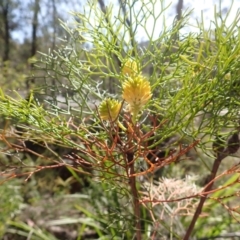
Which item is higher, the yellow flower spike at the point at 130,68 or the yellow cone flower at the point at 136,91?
the yellow flower spike at the point at 130,68

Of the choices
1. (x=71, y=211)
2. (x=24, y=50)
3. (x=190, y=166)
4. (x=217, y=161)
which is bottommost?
(x=71, y=211)

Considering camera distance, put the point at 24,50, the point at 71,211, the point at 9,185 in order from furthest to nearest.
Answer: the point at 24,50, the point at 71,211, the point at 9,185

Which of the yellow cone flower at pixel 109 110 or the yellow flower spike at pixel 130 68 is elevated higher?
the yellow flower spike at pixel 130 68

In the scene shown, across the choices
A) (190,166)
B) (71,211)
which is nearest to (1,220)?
(71,211)

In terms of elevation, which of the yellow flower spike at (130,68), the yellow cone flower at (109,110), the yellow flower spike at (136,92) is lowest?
the yellow cone flower at (109,110)

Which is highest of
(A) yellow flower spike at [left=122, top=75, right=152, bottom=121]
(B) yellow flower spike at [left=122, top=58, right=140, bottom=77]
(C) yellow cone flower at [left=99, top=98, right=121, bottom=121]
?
(B) yellow flower spike at [left=122, top=58, right=140, bottom=77]

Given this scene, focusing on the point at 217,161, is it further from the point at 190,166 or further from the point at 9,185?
the point at 190,166

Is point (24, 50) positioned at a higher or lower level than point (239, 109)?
higher

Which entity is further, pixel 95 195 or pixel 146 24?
pixel 95 195
